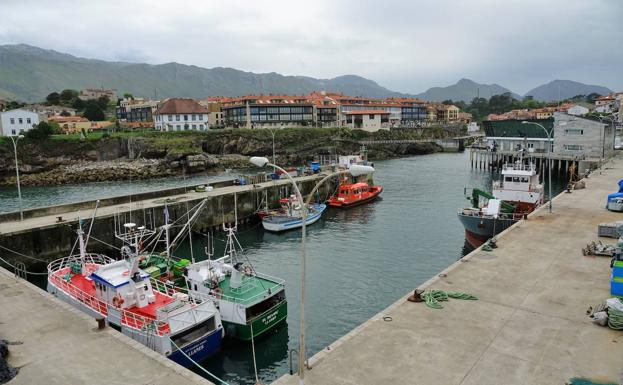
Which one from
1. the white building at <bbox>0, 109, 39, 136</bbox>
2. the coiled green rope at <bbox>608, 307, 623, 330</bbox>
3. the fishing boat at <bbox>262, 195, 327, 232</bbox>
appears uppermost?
the white building at <bbox>0, 109, 39, 136</bbox>

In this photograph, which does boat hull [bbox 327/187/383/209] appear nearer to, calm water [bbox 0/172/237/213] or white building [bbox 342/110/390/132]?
calm water [bbox 0/172/237/213]

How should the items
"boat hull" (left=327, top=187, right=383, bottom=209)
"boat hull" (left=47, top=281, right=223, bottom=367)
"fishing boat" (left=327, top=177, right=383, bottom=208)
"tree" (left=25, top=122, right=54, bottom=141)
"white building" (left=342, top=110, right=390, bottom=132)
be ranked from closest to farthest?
"boat hull" (left=47, top=281, right=223, bottom=367)
"boat hull" (left=327, top=187, right=383, bottom=209)
"fishing boat" (left=327, top=177, right=383, bottom=208)
"tree" (left=25, top=122, right=54, bottom=141)
"white building" (left=342, top=110, right=390, bottom=132)

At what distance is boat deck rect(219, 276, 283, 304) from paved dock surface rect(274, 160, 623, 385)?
238 inches

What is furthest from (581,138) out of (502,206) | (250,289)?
(250,289)

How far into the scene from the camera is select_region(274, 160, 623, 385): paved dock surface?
1259cm

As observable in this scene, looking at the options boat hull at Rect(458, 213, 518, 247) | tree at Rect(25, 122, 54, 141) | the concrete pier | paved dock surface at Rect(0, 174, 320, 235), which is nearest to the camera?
the concrete pier

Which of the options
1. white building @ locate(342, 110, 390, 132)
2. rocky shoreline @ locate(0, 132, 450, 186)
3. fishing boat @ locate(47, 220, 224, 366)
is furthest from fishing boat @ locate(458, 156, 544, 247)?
white building @ locate(342, 110, 390, 132)

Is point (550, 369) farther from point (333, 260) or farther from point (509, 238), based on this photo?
point (333, 260)

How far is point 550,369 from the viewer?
12734mm

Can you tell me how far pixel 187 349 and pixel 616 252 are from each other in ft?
57.2

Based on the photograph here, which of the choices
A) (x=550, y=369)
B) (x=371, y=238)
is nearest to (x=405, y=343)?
(x=550, y=369)

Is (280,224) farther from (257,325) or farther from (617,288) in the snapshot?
(617,288)

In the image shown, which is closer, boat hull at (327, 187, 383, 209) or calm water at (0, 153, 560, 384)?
calm water at (0, 153, 560, 384)

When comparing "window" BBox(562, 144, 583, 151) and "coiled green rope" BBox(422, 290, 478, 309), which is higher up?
"window" BBox(562, 144, 583, 151)
